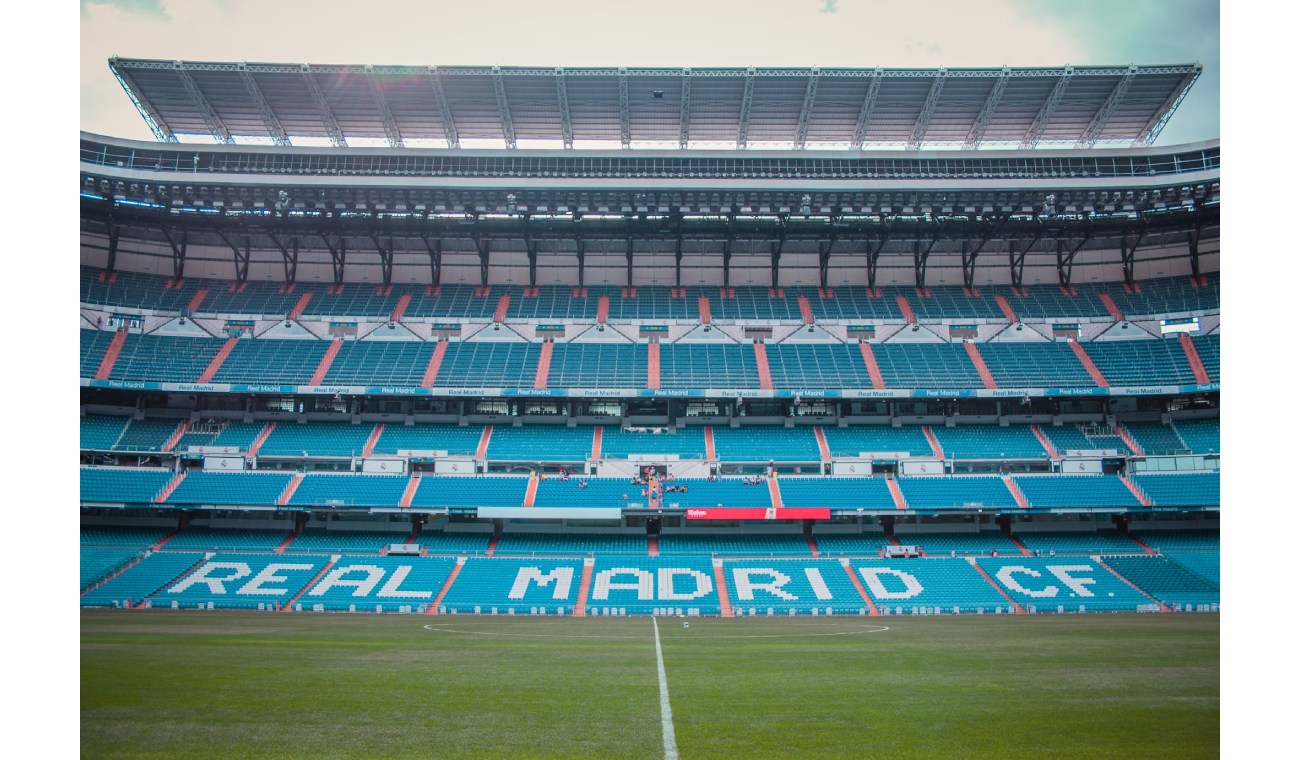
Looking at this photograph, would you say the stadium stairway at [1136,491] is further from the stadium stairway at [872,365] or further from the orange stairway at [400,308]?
the orange stairway at [400,308]

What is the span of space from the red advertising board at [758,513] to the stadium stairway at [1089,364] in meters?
19.0

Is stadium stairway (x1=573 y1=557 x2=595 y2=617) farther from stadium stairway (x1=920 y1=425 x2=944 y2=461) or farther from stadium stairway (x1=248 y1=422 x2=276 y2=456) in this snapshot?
stadium stairway (x1=920 y1=425 x2=944 y2=461)

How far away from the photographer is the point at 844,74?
41969 mm

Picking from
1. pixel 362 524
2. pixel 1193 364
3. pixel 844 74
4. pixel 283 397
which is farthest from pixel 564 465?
pixel 1193 364

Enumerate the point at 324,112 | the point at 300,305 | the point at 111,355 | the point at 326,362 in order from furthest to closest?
the point at 300,305
the point at 326,362
the point at 324,112
the point at 111,355

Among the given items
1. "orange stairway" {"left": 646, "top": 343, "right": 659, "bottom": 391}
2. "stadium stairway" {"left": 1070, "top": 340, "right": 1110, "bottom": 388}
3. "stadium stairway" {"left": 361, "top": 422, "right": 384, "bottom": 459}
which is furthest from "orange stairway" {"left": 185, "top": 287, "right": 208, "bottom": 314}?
"stadium stairway" {"left": 1070, "top": 340, "right": 1110, "bottom": 388}

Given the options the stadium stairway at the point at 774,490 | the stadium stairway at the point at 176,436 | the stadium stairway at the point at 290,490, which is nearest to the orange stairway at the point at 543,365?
the stadium stairway at the point at 290,490

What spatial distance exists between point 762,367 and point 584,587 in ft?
60.5

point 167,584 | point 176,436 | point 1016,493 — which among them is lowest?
point 167,584

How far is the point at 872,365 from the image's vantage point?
4578 cm

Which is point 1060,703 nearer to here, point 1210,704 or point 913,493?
point 1210,704

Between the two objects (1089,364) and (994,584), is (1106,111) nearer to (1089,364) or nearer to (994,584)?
(1089,364)

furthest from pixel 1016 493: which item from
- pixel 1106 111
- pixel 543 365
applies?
pixel 543 365

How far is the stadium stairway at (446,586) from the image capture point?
31.9 meters
